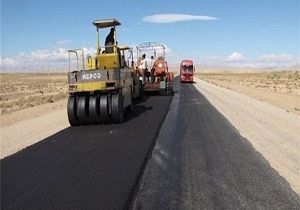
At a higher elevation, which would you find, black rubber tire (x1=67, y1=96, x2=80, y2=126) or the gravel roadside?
black rubber tire (x1=67, y1=96, x2=80, y2=126)

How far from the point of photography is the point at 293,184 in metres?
7.03

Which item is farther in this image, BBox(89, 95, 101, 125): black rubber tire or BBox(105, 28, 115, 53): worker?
BBox(105, 28, 115, 53): worker

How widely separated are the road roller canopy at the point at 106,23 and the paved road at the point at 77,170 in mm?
5383

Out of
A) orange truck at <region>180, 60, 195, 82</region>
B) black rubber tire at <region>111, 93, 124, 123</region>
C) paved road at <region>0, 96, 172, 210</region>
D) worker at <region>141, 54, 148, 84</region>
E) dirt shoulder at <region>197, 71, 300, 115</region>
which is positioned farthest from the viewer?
orange truck at <region>180, 60, 195, 82</region>

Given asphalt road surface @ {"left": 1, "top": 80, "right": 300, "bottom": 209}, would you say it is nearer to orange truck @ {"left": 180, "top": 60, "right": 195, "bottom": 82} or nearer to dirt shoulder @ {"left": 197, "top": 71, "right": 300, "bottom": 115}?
dirt shoulder @ {"left": 197, "top": 71, "right": 300, "bottom": 115}

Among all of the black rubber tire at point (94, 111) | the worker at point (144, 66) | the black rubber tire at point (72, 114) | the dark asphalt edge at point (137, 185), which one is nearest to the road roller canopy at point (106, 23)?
the black rubber tire at point (94, 111)

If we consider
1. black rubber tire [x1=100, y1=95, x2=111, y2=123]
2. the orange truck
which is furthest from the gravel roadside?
the orange truck

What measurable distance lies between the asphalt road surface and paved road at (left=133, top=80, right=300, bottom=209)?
14mm

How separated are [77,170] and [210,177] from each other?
2.55m

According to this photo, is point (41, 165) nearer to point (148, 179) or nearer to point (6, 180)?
point (6, 180)

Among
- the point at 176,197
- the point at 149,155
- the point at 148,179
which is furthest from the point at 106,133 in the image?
the point at 176,197

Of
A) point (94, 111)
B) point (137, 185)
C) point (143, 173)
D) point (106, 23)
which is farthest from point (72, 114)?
point (137, 185)

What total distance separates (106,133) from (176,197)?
6.24 m

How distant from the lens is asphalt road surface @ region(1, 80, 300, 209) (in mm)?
6078
